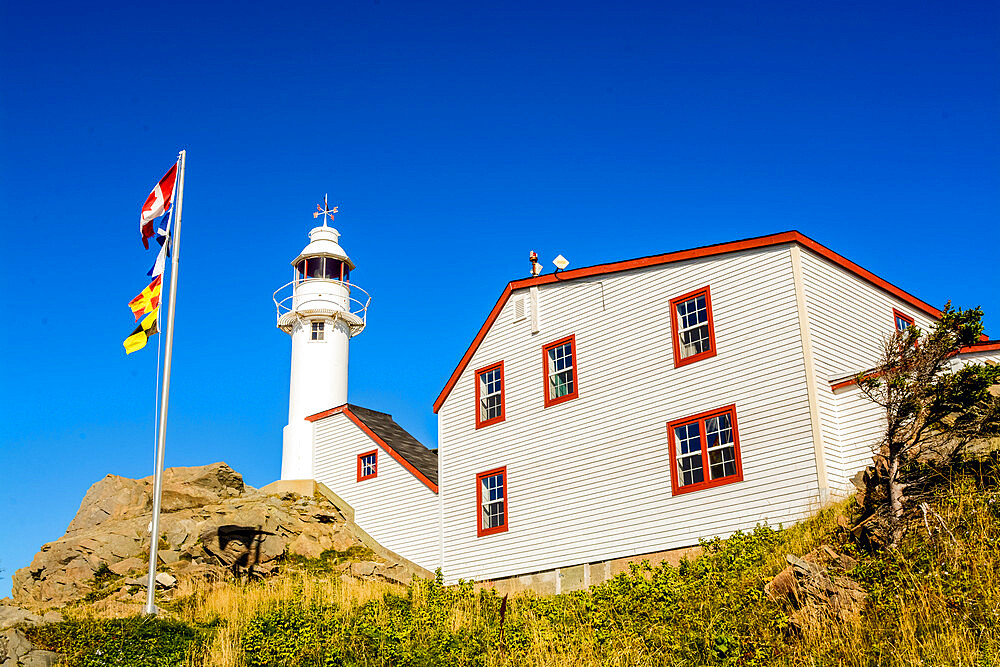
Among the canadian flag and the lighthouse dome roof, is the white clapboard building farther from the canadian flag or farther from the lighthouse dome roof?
the lighthouse dome roof

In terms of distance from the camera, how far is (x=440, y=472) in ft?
91.0

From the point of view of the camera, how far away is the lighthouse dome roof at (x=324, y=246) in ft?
134

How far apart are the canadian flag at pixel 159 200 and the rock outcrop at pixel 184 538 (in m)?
9.09

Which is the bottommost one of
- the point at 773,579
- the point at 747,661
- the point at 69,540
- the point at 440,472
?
the point at 747,661

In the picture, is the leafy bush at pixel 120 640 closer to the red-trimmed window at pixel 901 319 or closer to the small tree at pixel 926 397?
the small tree at pixel 926 397

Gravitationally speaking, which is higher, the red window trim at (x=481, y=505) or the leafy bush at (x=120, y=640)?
the red window trim at (x=481, y=505)

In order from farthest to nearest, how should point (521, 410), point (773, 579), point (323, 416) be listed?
point (323, 416) < point (521, 410) < point (773, 579)

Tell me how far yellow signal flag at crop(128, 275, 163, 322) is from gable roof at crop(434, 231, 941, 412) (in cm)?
976

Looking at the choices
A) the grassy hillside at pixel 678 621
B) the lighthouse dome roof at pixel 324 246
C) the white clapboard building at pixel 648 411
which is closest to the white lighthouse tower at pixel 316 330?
the lighthouse dome roof at pixel 324 246

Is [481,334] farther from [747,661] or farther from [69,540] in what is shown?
[747,661]

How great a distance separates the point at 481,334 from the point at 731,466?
9.81m

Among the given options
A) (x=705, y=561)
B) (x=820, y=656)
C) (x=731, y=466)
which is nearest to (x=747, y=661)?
(x=820, y=656)

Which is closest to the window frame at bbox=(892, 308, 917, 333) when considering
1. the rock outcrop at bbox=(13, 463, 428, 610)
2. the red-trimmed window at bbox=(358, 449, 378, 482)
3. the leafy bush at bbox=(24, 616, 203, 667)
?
the rock outcrop at bbox=(13, 463, 428, 610)

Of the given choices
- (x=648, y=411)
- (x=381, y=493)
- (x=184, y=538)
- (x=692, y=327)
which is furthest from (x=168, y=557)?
(x=692, y=327)
